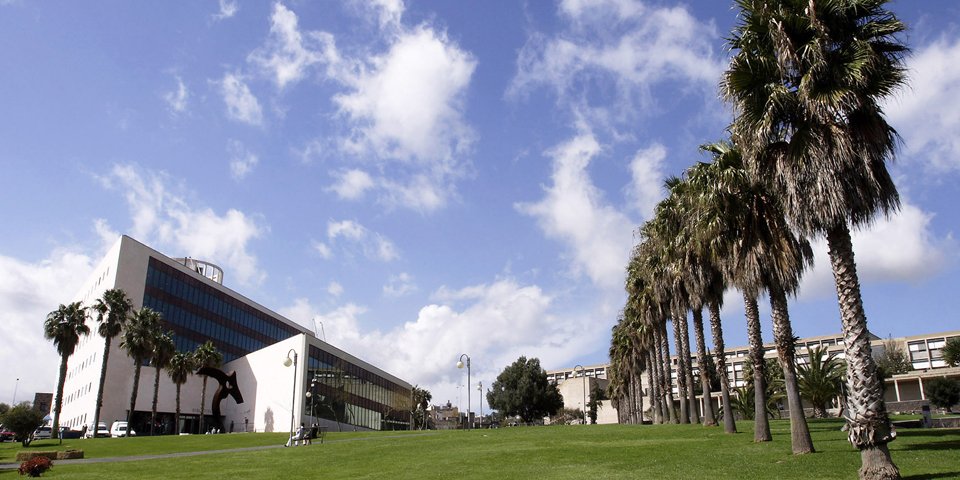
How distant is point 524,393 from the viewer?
11281cm

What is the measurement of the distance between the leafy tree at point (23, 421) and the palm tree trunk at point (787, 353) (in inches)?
1995

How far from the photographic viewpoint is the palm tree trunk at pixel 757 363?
79.8ft

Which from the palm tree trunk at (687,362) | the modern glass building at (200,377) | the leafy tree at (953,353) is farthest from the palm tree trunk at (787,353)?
the leafy tree at (953,353)

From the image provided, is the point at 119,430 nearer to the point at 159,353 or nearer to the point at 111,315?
the point at 159,353

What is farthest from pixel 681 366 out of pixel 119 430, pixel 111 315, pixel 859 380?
pixel 111 315

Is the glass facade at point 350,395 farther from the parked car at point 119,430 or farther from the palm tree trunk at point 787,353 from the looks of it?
the palm tree trunk at point 787,353

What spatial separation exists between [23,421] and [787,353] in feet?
168

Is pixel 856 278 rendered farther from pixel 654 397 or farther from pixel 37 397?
pixel 37 397

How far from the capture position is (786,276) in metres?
20.3

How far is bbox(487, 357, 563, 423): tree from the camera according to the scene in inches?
4466

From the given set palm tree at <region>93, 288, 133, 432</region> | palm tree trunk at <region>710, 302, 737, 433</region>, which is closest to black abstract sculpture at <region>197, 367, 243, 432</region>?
palm tree at <region>93, 288, 133, 432</region>

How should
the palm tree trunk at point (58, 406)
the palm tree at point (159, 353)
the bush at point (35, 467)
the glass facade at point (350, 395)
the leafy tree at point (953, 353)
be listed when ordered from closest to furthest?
the bush at point (35, 467) < the palm tree trunk at point (58, 406) < the palm tree at point (159, 353) < the glass facade at point (350, 395) < the leafy tree at point (953, 353)

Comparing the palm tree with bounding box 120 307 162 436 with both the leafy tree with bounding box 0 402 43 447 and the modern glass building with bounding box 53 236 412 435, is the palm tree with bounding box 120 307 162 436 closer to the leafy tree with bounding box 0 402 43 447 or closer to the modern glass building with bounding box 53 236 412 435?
the modern glass building with bounding box 53 236 412 435

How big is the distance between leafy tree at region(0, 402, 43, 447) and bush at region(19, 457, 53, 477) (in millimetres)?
28211
